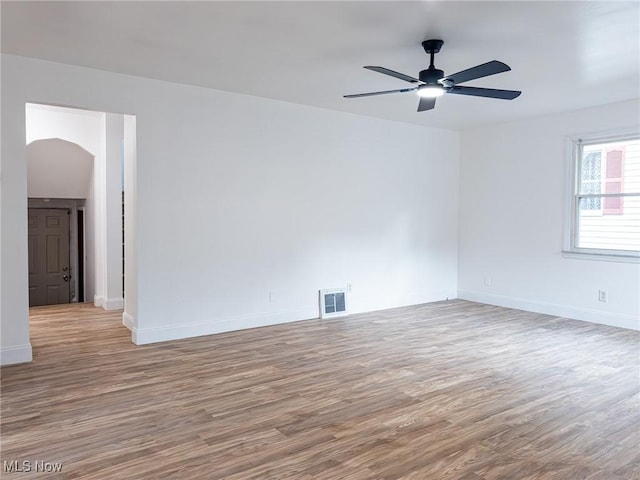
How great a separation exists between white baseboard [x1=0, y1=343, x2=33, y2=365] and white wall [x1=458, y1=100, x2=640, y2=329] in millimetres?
5719

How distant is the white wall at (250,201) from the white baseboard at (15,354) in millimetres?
78

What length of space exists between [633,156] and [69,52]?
5.88 m

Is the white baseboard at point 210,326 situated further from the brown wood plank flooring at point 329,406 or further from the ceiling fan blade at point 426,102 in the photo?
the ceiling fan blade at point 426,102

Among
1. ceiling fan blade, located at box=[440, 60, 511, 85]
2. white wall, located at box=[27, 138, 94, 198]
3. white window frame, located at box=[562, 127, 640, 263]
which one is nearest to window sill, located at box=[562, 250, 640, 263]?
white window frame, located at box=[562, 127, 640, 263]

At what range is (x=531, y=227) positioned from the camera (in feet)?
20.3

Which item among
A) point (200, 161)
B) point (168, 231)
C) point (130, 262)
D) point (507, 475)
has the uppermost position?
point (200, 161)

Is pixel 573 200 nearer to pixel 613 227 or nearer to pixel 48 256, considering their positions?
pixel 613 227

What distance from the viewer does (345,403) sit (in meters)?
3.10

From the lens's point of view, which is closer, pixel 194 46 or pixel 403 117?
pixel 194 46

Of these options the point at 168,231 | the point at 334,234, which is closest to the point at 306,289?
the point at 334,234

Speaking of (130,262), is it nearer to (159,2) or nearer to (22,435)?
(22,435)

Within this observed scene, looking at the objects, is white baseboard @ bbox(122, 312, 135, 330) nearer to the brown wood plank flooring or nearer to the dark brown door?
the brown wood plank flooring

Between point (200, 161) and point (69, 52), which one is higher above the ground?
point (69, 52)

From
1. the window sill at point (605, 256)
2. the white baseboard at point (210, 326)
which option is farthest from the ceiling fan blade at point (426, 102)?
the window sill at point (605, 256)
